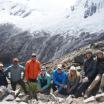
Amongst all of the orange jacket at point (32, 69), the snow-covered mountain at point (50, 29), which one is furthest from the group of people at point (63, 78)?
the snow-covered mountain at point (50, 29)

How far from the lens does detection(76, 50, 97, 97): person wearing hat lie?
20406mm

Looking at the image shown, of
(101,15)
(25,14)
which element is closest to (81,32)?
(101,15)

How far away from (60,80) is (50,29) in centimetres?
9063

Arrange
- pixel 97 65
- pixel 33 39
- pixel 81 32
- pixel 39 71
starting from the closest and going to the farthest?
pixel 97 65 < pixel 39 71 < pixel 81 32 < pixel 33 39

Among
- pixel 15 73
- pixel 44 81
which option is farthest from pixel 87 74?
pixel 15 73

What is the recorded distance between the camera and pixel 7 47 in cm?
10750

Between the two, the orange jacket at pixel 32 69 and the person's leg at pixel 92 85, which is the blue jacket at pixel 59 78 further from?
the person's leg at pixel 92 85

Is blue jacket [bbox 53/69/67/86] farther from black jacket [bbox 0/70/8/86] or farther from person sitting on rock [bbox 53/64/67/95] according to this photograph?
black jacket [bbox 0/70/8/86]

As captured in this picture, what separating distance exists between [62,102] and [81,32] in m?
77.6

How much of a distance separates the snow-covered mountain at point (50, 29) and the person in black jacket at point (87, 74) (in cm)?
5558

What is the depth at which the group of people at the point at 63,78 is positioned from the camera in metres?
20.3

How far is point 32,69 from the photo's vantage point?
22359 millimetres

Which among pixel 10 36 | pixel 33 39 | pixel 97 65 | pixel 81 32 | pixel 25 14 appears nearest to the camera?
pixel 97 65

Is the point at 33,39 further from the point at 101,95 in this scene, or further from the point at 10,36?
the point at 101,95
